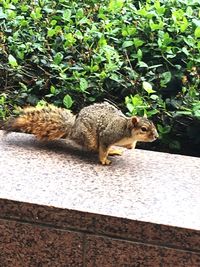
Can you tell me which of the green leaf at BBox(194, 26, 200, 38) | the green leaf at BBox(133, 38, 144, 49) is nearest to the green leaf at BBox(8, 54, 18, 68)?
the green leaf at BBox(133, 38, 144, 49)

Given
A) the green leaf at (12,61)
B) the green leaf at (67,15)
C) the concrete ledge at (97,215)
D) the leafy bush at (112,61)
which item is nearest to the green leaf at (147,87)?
the leafy bush at (112,61)

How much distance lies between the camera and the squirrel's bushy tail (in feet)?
Result: 10.4

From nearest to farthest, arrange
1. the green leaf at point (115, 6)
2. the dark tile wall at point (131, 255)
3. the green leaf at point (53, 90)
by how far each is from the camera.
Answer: the dark tile wall at point (131, 255) < the green leaf at point (53, 90) < the green leaf at point (115, 6)

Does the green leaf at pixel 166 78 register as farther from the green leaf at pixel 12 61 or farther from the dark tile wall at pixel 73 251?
the dark tile wall at pixel 73 251

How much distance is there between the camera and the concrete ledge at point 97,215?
2.42 metres

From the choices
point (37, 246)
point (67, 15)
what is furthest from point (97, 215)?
point (67, 15)

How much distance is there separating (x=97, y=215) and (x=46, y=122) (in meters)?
0.85

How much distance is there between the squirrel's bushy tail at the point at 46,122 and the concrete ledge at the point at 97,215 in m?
0.25

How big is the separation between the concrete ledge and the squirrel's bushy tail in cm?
25

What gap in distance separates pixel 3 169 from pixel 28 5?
2003 mm

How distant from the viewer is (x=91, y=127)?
3049 millimetres

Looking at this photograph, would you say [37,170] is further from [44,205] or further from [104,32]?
[104,32]

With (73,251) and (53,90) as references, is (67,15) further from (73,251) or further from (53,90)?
(73,251)

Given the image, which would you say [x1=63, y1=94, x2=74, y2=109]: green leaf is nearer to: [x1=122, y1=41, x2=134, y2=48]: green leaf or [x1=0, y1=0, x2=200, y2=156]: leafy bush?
[x1=0, y1=0, x2=200, y2=156]: leafy bush
